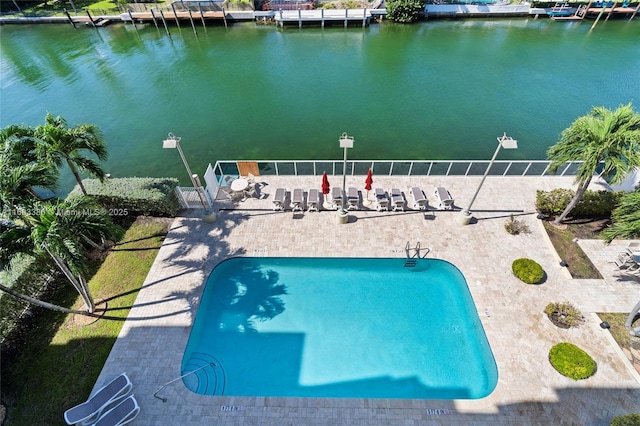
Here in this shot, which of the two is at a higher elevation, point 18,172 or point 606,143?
point 18,172

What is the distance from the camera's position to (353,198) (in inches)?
590

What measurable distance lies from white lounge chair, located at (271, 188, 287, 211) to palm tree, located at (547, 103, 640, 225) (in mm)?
12233

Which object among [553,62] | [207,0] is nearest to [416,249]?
[553,62]

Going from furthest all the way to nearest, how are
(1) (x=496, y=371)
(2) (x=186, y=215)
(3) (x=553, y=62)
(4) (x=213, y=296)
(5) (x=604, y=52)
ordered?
(5) (x=604, y=52) < (3) (x=553, y=62) < (2) (x=186, y=215) < (4) (x=213, y=296) < (1) (x=496, y=371)

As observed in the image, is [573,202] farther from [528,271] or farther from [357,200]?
[357,200]

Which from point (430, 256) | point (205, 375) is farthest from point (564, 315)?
point (205, 375)

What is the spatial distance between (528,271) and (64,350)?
17.7m

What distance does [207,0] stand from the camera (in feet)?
167

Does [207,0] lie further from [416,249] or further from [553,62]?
[416,249]

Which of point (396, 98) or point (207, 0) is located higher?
point (207, 0)

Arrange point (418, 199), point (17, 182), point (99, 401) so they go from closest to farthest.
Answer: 1. point (99, 401)
2. point (17, 182)
3. point (418, 199)

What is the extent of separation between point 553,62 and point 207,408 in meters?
48.2

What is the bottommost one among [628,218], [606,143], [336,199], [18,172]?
[336,199]

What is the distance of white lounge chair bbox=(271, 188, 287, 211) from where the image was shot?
14.9m
